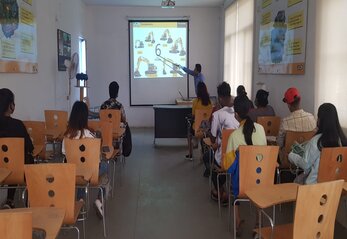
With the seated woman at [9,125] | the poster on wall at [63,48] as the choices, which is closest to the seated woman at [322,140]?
the seated woman at [9,125]

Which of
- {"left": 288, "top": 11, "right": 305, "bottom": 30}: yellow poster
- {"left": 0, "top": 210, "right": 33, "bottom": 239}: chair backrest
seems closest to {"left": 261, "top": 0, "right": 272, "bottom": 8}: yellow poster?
{"left": 288, "top": 11, "right": 305, "bottom": 30}: yellow poster

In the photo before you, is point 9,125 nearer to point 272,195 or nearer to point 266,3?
point 272,195

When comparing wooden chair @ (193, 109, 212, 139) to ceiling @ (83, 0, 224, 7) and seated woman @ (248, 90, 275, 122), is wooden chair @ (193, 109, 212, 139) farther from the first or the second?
ceiling @ (83, 0, 224, 7)

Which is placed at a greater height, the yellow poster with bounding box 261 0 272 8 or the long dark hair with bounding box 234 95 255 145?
the yellow poster with bounding box 261 0 272 8

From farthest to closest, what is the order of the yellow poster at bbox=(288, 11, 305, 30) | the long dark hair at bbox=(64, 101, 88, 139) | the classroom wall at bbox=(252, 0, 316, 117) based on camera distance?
the yellow poster at bbox=(288, 11, 305, 30) < the classroom wall at bbox=(252, 0, 316, 117) < the long dark hair at bbox=(64, 101, 88, 139)

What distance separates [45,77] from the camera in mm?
5844

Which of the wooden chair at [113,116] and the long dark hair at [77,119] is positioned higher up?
the long dark hair at [77,119]

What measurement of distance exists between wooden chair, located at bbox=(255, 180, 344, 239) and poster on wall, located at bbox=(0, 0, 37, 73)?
353cm

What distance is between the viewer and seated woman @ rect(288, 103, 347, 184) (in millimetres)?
2793

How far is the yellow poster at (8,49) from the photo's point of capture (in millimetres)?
4199

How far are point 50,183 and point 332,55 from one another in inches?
118

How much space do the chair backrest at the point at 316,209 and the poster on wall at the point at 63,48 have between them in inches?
220

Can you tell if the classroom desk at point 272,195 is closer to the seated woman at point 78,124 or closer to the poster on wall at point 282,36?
the seated woman at point 78,124

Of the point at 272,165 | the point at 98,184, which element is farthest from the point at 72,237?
the point at 272,165
